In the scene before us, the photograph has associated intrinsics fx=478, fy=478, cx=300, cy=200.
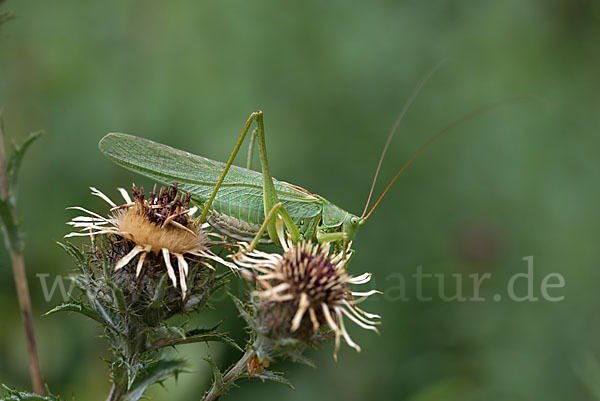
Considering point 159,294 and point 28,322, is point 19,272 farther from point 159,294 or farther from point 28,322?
point 159,294

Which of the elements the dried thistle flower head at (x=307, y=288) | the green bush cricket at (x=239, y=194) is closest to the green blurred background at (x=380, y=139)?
the green bush cricket at (x=239, y=194)

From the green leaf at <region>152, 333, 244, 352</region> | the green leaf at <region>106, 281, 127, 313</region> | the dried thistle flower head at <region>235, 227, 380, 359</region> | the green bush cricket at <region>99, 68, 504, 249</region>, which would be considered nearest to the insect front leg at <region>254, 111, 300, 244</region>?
the green bush cricket at <region>99, 68, 504, 249</region>

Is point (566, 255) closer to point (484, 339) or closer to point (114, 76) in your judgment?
point (484, 339)

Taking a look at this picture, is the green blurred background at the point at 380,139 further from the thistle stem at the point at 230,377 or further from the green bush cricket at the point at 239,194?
the thistle stem at the point at 230,377

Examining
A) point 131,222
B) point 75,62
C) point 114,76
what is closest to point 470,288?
point 131,222

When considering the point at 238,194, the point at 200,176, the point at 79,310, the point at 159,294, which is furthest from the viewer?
the point at 238,194

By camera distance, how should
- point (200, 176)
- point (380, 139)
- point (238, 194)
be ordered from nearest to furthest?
point (200, 176)
point (238, 194)
point (380, 139)

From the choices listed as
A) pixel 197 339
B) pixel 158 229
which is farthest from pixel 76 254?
pixel 197 339

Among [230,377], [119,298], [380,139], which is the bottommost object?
[230,377]
